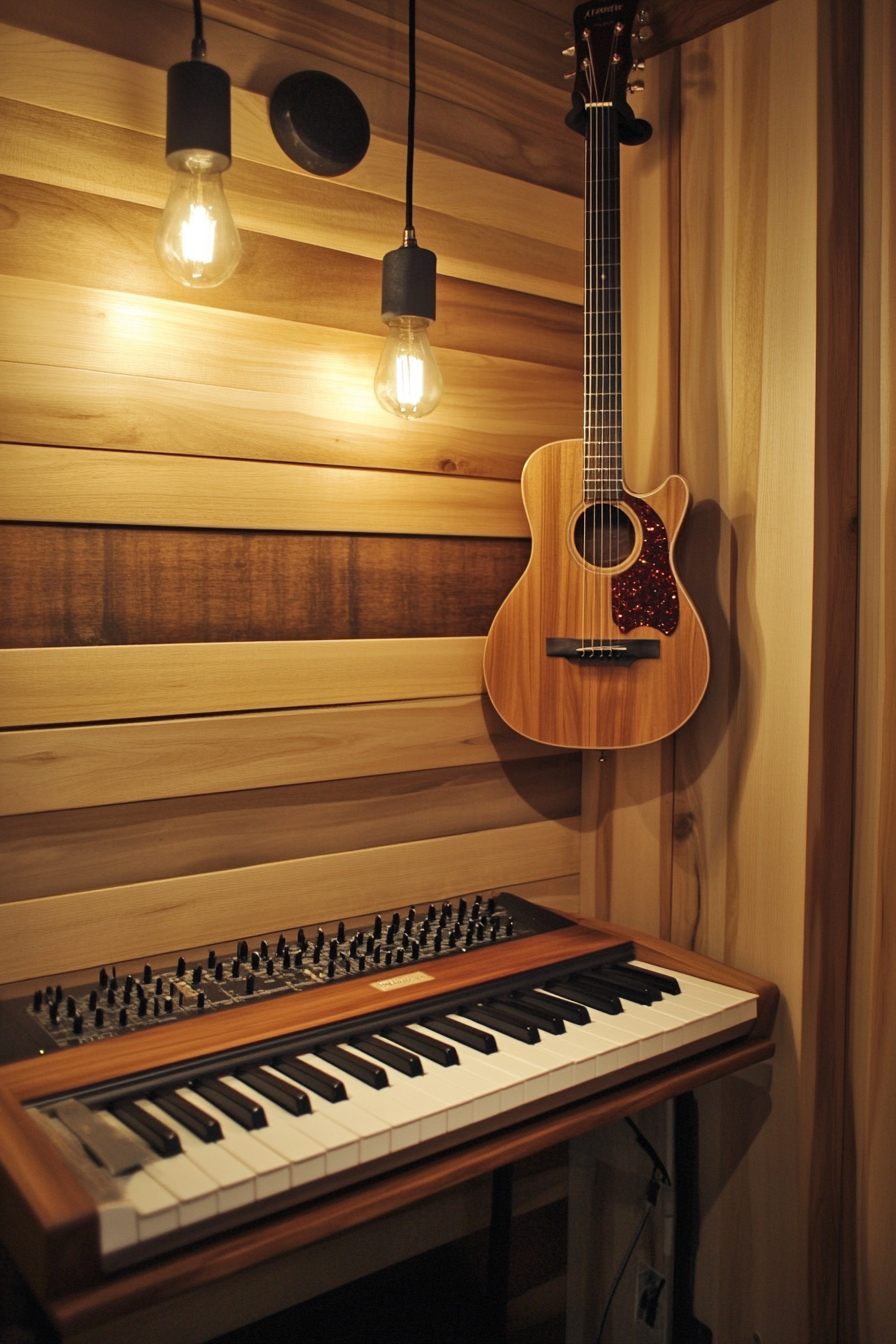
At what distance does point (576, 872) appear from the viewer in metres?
2.19

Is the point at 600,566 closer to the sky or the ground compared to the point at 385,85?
closer to the ground

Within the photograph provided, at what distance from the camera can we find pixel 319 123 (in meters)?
1.69

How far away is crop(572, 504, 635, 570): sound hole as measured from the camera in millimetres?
1868

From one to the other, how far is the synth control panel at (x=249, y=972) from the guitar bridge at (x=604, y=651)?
0.45 metres

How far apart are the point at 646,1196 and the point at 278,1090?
1.02 meters

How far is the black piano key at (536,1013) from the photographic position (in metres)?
1.39

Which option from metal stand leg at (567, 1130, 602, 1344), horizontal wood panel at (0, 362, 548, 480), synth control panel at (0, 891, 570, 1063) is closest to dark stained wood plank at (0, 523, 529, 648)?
horizontal wood panel at (0, 362, 548, 480)

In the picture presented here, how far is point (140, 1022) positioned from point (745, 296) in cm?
152

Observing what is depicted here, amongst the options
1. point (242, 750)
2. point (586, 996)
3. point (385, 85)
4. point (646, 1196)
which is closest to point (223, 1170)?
point (586, 996)

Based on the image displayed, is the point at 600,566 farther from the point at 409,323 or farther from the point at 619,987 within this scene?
the point at 619,987

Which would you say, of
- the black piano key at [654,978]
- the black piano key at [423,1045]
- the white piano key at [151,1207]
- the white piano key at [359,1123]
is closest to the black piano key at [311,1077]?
the white piano key at [359,1123]

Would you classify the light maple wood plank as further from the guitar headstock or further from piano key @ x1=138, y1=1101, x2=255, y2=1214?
the guitar headstock

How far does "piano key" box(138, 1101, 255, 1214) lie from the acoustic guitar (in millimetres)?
984

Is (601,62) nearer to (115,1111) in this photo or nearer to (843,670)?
(843,670)
